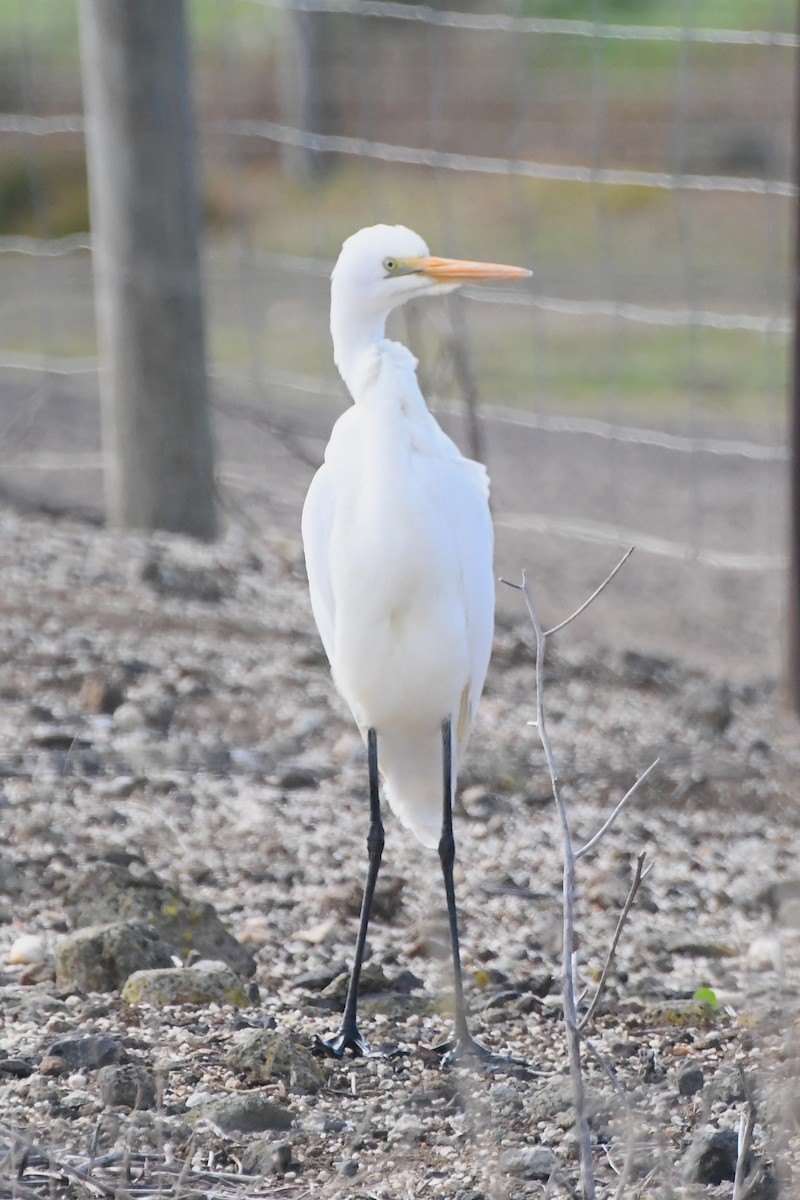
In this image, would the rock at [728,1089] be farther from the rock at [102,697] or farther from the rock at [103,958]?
the rock at [102,697]

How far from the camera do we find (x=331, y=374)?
1180 cm

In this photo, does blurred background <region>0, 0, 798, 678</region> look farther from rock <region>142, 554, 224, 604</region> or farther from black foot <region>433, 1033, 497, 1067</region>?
black foot <region>433, 1033, 497, 1067</region>

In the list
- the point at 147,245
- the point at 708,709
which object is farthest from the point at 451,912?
the point at 147,245

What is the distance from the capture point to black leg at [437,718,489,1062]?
274 centimetres

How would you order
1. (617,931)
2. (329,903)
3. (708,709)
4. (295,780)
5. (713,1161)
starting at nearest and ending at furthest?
(617,931), (713,1161), (329,903), (295,780), (708,709)

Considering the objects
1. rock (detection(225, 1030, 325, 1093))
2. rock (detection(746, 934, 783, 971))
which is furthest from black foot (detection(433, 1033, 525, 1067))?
rock (detection(746, 934, 783, 971))

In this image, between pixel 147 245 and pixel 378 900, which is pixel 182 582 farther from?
pixel 378 900

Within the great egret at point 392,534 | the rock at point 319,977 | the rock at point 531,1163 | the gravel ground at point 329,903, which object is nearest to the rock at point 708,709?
the gravel ground at point 329,903

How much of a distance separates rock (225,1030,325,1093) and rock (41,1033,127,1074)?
6.7 inches

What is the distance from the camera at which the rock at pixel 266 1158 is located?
2.28 meters

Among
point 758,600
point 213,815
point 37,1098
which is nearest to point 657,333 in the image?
point 758,600

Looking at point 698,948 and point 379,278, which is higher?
point 379,278

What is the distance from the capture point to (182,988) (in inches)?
110

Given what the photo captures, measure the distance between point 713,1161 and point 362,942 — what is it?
2.85 ft
